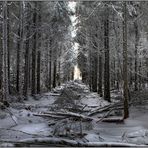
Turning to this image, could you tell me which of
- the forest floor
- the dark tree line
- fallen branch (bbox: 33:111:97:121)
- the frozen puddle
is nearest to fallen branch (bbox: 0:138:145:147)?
the forest floor

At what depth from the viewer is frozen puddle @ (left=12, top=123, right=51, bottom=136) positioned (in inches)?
429

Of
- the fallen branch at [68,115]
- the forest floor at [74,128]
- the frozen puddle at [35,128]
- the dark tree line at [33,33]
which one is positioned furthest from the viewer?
the dark tree line at [33,33]

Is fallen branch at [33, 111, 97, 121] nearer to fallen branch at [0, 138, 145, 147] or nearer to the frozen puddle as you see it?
the frozen puddle

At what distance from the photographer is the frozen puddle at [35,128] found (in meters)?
10.9

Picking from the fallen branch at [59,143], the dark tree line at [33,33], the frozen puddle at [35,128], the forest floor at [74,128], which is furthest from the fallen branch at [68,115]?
the dark tree line at [33,33]

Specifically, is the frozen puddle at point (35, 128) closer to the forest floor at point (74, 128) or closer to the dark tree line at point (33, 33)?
the forest floor at point (74, 128)

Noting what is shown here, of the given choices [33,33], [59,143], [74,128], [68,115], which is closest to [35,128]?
[74,128]

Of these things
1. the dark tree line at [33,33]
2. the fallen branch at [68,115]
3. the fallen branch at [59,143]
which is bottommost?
the fallen branch at [59,143]

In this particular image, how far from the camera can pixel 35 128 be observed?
11570mm

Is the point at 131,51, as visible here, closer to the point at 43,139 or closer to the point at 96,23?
the point at 96,23

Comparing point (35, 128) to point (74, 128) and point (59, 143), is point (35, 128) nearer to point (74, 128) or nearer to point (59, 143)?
point (74, 128)

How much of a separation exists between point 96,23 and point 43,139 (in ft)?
49.8

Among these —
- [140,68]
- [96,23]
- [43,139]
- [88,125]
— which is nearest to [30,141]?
[43,139]

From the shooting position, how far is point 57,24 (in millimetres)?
30141
